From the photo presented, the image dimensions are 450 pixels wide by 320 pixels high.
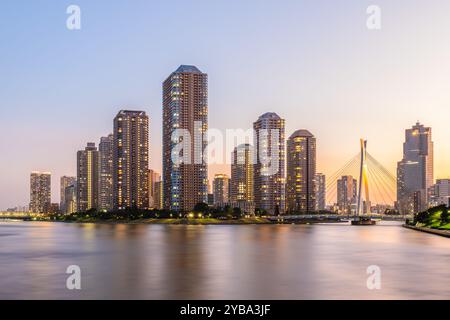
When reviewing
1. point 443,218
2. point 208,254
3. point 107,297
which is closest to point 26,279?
point 107,297

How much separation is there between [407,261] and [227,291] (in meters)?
25.1

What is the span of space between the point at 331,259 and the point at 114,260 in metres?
20.5

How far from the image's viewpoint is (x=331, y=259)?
5100cm

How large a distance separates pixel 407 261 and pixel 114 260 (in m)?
27.0

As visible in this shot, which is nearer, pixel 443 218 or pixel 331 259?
pixel 331 259

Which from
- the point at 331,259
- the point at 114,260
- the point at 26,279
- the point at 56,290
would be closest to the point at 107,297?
the point at 56,290
